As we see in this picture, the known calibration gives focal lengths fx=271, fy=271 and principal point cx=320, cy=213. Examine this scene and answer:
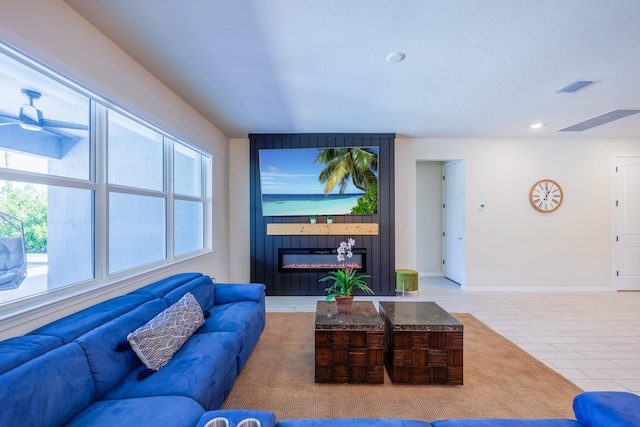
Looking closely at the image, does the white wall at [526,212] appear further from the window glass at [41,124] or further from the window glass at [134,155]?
the window glass at [41,124]

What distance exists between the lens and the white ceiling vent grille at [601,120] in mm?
3602

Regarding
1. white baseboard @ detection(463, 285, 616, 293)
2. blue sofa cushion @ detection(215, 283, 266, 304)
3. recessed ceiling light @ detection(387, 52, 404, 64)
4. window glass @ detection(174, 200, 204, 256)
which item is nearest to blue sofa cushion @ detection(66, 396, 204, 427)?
blue sofa cushion @ detection(215, 283, 266, 304)

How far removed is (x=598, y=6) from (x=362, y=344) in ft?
9.26

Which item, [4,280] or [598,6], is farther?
[598,6]

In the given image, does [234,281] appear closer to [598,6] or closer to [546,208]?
[598,6]

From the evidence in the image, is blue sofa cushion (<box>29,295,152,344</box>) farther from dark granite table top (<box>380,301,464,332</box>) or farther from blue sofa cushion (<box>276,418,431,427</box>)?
dark granite table top (<box>380,301,464,332</box>)

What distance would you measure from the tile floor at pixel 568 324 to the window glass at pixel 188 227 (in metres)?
1.46

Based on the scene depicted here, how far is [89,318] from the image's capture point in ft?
5.49

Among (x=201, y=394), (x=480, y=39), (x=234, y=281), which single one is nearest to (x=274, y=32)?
(x=480, y=39)

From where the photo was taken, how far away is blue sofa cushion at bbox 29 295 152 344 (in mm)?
1487

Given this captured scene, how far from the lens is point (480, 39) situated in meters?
2.09

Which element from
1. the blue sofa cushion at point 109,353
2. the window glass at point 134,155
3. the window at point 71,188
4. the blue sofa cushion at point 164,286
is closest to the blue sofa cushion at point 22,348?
the blue sofa cushion at point 109,353

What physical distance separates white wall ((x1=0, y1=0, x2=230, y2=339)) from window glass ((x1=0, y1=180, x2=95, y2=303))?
183mm

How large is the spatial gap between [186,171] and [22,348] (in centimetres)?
263
